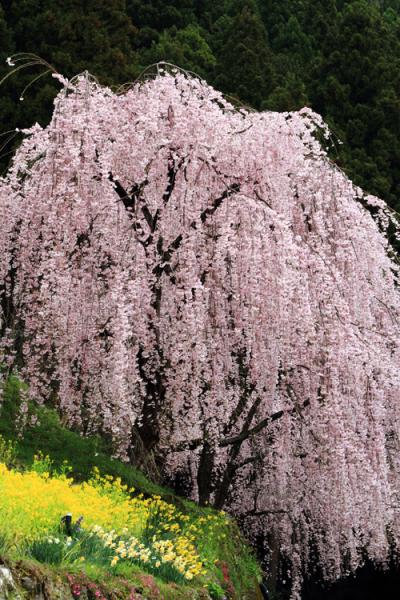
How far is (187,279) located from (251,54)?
22.1m

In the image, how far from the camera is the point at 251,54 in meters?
28.8

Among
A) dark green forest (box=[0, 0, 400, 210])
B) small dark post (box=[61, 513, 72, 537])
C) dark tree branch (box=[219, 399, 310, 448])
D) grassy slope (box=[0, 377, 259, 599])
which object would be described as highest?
dark green forest (box=[0, 0, 400, 210])

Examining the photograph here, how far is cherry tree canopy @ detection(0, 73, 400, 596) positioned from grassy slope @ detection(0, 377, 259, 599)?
1.24 ft

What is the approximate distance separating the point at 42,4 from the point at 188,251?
19.3 meters

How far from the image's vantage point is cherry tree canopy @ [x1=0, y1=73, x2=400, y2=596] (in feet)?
27.1

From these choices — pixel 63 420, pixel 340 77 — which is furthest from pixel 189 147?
pixel 340 77

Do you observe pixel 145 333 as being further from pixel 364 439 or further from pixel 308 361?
pixel 364 439

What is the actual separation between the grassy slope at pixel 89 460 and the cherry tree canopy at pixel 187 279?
0.38 m

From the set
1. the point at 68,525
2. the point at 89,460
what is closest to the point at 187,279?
the point at 89,460

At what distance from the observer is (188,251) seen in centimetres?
835

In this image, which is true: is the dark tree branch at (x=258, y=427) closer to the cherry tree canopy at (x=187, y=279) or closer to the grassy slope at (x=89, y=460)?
the cherry tree canopy at (x=187, y=279)

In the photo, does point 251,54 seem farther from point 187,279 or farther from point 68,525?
point 68,525

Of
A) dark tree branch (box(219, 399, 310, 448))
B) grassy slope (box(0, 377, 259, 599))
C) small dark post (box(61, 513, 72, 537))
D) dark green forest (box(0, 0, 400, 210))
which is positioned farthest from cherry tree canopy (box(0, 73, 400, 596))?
dark green forest (box(0, 0, 400, 210))

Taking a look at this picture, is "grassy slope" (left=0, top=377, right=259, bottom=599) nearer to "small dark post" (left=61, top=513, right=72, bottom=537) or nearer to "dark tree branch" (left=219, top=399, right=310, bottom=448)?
"dark tree branch" (left=219, top=399, right=310, bottom=448)
